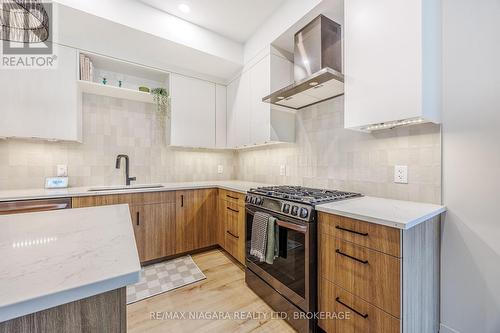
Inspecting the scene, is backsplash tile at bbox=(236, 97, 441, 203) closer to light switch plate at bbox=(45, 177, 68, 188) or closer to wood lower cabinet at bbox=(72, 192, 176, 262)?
wood lower cabinet at bbox=(72, 192, 176, 262)

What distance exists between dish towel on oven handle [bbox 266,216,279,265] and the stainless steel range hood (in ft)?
3.74

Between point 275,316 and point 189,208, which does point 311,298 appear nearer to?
point 275,316

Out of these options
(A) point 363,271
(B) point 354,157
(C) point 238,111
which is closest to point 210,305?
(A) point 363,271

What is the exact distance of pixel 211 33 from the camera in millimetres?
2543

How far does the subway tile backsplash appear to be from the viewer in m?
→ 1.56

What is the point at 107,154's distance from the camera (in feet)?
8.71

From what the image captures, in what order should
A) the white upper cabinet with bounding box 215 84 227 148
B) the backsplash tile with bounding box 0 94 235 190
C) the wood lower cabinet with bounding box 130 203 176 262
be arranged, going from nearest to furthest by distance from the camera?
the backsplash tile with bounding box 0 94 235 190
the wood lower cabinet with bounding box 130 203 176 262
the white upper cabinet with bounding box 215 84 227 148

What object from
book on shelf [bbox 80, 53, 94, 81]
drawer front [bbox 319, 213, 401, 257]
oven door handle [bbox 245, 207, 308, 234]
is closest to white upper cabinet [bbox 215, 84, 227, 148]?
book on shelf [bbox 80, 53, 94, 81]

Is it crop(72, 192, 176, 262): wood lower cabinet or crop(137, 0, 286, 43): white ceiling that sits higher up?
crop(137, 0, 286, 43): white ceiling

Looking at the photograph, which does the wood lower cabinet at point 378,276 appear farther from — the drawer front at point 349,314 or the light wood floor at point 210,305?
the light wood floor at point 210,305

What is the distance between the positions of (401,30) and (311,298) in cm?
177

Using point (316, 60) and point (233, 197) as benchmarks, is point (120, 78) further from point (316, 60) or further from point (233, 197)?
point (316, 60)

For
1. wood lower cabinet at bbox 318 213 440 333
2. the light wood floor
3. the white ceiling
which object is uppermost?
the white ceiling

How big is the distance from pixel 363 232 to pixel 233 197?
1.47 metres
